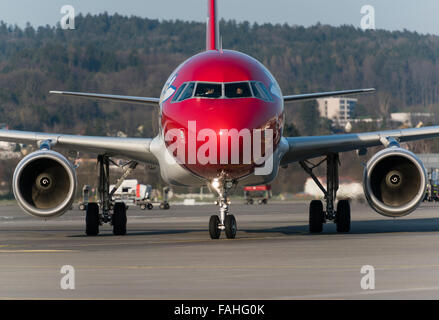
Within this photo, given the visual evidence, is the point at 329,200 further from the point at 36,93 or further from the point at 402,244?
the point at 36,93

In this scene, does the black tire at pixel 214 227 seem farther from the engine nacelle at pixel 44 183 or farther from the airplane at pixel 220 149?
the engine nacelle at pixel 44 183

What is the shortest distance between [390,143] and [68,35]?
167 m

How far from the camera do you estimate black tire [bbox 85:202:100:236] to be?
21.9 m

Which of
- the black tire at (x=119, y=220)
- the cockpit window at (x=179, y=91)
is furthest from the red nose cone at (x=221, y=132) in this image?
the black tire at (x=119, y=220)

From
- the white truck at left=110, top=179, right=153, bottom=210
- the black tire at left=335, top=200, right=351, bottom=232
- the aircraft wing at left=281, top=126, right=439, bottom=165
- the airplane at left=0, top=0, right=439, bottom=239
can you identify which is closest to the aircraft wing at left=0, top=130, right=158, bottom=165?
the airplane at left=0, top=0, right=439, bottom=239

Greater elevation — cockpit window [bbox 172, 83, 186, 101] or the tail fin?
the tail fin

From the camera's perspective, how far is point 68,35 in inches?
7190

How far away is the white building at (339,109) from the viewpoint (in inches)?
4948

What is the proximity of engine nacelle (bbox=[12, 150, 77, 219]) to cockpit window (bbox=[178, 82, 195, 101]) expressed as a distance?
3480 millimetres

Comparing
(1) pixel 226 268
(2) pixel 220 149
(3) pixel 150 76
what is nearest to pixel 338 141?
(2) pixel 220 149

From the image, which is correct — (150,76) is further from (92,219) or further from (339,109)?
(92,219)

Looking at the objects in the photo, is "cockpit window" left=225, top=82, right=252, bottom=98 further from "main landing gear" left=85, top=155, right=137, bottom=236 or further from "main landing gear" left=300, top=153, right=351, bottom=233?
"main landing gear" left=85, top=155, right=137, bottom=236

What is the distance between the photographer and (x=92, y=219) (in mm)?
21922

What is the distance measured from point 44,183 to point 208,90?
471 cm
